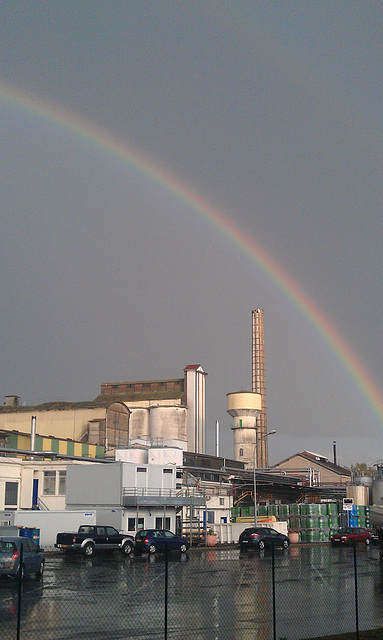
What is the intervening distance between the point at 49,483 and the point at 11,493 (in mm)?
3951

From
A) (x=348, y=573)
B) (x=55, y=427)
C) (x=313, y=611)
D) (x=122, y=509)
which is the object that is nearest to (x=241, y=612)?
(x=313, y=611)

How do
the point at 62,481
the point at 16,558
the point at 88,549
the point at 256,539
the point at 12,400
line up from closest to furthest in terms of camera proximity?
the point at 16,558, the point at 88,549, the point at 256,539, the point at 62,481, the point at 12,400

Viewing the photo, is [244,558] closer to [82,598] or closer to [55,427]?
[82,598]

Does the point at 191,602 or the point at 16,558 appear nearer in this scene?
the point at 191,602

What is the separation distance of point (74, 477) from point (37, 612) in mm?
37165

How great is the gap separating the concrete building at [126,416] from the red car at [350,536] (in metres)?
35.3

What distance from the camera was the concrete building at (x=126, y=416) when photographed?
92812 millimetres

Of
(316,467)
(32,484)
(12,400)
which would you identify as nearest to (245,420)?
(316,467)

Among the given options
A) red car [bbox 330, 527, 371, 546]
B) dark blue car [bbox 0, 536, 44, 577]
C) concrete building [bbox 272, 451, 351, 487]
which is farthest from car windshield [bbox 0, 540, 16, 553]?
concrete building [bbox 272, 451, 351, 487]

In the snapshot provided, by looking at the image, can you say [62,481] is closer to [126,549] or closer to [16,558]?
[126,549]

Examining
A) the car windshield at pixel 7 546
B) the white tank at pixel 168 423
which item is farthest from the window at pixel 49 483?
the white tank at pixel 168 423

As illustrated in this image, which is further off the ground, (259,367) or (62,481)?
(259,367)

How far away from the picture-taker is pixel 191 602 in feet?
70.4

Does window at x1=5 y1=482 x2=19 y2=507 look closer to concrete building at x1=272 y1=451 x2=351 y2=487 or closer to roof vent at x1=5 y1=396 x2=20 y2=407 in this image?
roof vent at x1=5 y1=396 x2=20 y2=407
